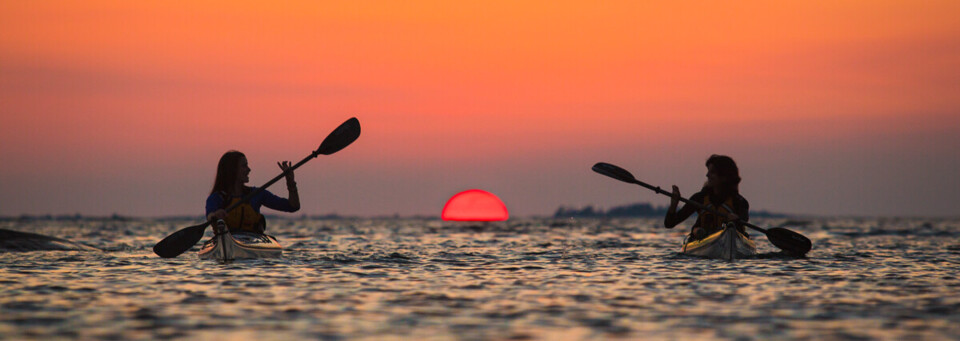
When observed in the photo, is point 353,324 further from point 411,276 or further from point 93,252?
point 93,252

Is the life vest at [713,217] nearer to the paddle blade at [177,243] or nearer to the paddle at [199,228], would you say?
the paddle at [199,228]

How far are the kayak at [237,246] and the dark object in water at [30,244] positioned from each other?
6635mm

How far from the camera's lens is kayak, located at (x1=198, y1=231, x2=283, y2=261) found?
14461 millimetres

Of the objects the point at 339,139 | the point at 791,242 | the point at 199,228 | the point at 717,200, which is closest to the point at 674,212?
the point at 717,200

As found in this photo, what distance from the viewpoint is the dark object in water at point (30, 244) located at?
1952 centimetres

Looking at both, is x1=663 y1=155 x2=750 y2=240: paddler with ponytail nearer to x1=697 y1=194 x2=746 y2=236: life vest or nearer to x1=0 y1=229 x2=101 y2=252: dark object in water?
Result: x1=697 y1=194 x2=746 y2=236: life vest

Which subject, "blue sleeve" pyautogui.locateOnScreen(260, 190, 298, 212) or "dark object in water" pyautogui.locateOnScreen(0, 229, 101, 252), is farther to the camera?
"dark object in water" pyautogui.locateOnScreen(0, 229, 101, 252)

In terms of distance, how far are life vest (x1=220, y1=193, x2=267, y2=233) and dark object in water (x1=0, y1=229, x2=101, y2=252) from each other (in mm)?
6965

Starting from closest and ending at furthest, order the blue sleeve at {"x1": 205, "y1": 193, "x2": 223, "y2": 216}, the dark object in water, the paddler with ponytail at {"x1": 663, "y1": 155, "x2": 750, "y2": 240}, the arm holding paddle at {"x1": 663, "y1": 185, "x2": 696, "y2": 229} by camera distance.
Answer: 1. the blue sleeve at {"x1": 205, "y1": 193, "x2": 223, "y2": 216}
2. the arm holding paddle at {"x1": 663, "y1": 185, "x2": 696, "y2": 229}
3. the paddler with ponytail at {"x1": 663, "y1": 155, "x2": 750, "y2": 240}
4. the dark object in water

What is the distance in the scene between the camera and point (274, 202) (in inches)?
578

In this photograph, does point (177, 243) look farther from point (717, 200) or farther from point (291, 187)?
point (717, 200)

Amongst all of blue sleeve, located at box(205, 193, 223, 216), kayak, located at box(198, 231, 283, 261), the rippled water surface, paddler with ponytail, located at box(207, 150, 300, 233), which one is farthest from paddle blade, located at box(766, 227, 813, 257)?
blue sleeve, located at box(205, 193, 223, 216)

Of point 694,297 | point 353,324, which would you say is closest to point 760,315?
point 694,297

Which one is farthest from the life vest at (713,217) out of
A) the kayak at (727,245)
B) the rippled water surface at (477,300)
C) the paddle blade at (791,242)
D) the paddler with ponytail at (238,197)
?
the paddler with ponytail at (238,197)
